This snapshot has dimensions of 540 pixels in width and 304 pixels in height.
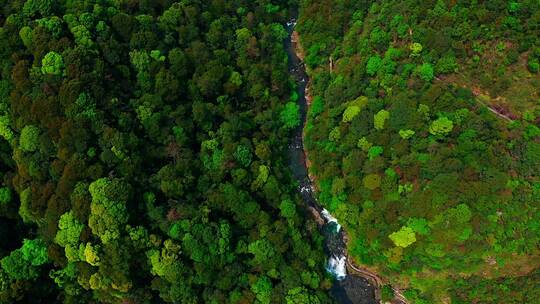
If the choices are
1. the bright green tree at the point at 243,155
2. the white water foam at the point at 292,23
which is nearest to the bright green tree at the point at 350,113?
the bright green tree at the point at 243,155

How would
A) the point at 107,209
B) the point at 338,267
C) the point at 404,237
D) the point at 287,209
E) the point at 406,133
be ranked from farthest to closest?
1. the point at 338,267
2. the point at 287,209
3. the point at 406,133
4. the point at 404,237
5. the point at 107,209

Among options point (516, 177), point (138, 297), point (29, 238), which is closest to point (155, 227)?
point (138, 297)

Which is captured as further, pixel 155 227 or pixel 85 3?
pixel 85 3

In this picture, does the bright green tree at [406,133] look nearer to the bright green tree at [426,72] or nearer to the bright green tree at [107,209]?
the bright green tree at [426,72]

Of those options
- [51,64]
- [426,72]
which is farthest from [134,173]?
[426,72]

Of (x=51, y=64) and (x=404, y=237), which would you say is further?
(x=404, y=237)

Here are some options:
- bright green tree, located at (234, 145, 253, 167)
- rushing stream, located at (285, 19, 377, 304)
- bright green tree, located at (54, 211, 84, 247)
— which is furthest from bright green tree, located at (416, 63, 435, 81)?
bright green tree, located at (54, 211, 84, 247)

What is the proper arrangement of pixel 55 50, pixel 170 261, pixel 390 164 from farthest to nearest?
pixel 390 164 < pixel 55 50 < pixel 170 261

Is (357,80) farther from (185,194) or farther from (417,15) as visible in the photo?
(185,194)

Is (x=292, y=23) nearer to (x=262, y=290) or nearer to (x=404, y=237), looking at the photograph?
(x=404, y=237)
